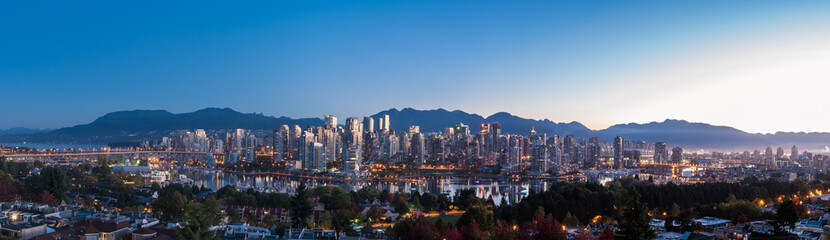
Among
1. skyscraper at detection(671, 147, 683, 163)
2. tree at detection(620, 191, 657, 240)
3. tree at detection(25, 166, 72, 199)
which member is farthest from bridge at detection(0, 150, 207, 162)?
skyscraper at detection(671, 147, 683, 163)

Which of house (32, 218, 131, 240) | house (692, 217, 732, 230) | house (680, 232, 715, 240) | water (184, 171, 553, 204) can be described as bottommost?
water (184, 171, 553, 204)

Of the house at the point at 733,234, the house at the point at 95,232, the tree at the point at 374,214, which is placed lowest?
the tree at the point at 374,214

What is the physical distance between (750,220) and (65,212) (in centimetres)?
1450

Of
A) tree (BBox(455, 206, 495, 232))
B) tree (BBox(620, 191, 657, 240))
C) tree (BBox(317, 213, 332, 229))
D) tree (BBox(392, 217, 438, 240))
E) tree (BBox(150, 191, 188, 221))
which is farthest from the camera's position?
tree (BBox(150, 191, 188, 221))

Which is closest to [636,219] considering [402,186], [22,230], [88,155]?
[22,230]

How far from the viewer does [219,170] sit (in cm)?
4134

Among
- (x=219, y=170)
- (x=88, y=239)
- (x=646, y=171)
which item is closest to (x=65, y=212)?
(x=88, y=239)

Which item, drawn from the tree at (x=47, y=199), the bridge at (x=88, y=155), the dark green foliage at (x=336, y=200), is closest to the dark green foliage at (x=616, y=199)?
the dark green foliage at (x=336, y=200)

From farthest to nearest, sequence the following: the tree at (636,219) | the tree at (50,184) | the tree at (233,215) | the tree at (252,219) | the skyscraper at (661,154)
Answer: the skyscraper at (661,154) < the tree at (50,184) < the tree at (233,215) < the tree at (252,219) < the tree at (636,219)

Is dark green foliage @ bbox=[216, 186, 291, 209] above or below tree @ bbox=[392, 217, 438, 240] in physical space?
below

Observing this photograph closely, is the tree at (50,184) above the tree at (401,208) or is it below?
above

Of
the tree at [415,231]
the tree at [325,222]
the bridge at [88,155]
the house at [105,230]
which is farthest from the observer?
the bridge at [88,155]

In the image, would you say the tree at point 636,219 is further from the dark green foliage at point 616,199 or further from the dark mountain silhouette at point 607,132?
the dark mountain silhouette at point 607,132

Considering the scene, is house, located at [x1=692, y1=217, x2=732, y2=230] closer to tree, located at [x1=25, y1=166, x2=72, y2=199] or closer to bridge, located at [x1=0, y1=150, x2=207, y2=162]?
tree, located at [x1=25, y1=166, x2=72, y2=199]
